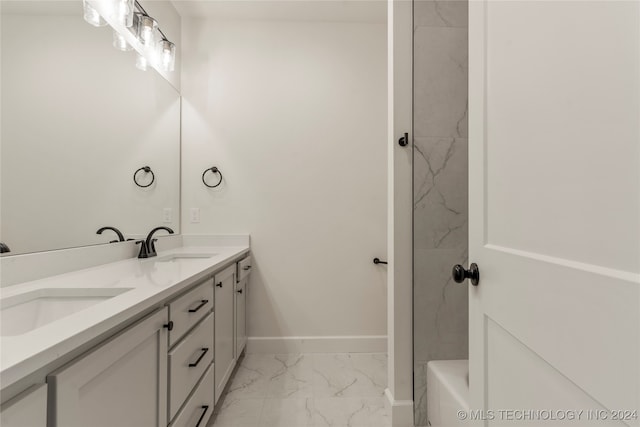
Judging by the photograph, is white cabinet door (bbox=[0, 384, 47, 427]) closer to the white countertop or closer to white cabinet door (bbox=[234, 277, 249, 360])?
the white countertop

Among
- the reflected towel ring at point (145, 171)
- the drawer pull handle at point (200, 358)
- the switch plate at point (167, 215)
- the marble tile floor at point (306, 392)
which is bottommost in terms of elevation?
the marble tile floor at point (306, 392)

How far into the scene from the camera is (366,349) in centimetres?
223

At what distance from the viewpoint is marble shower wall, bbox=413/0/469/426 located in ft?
4.60

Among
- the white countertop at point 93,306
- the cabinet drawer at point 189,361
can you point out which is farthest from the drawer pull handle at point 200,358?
the white countertop at point 93,306

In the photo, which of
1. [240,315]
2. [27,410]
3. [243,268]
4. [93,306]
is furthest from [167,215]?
[27,410]

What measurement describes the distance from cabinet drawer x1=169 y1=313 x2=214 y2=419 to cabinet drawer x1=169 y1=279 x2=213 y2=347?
41 mm

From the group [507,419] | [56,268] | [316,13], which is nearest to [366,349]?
[507,419]

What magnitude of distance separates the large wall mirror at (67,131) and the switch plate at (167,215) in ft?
0.56

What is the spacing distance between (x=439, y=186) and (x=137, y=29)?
1947mm

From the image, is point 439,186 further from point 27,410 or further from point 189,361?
point 27,410

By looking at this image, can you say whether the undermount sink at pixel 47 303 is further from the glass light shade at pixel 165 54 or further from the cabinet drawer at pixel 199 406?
the glass light shade at pixel 165 54

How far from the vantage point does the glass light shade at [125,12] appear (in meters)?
1.47

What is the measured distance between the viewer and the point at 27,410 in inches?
19.2

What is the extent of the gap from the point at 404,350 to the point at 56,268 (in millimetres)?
1591
